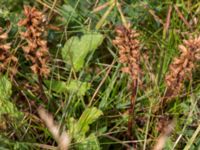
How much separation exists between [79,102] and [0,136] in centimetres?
26

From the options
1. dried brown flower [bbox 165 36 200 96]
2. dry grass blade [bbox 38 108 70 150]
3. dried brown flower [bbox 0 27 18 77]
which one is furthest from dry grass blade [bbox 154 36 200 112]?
dried brown flower [bbox 0 27 18 77]

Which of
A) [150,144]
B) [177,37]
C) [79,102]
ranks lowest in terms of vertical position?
[150,144]

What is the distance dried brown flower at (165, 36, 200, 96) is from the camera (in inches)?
46.6

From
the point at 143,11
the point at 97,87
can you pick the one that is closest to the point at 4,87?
the point at 97,87

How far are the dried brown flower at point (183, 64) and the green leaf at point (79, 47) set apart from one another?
0.27 m

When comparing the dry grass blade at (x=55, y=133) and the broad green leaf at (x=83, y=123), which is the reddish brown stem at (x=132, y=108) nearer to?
the broad green leaf at (x=83, y=123)

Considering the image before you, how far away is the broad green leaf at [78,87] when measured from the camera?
1.34 m

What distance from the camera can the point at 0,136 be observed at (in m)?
1.23

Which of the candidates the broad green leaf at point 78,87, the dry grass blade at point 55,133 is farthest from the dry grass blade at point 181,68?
the dry grass blade at point 55,133

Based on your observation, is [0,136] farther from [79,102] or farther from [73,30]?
[73,30]

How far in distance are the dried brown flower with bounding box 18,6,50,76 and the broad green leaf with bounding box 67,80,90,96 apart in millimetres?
118

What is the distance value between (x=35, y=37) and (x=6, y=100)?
219 mm

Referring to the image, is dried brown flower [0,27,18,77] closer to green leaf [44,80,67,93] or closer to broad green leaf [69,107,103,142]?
green leaf [44,80,67,93]

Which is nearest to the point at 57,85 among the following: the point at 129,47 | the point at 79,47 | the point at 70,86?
the point at 70,86
